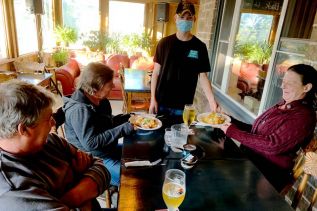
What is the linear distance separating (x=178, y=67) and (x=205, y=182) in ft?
4.13

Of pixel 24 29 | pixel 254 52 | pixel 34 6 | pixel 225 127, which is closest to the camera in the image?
pixel 225 127

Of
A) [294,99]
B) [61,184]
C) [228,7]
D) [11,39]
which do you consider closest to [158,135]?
[61,184]

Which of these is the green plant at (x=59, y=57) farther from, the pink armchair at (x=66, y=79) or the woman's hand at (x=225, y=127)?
the woman's hand at (x=225, y=127)

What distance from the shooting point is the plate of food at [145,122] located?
4.88 ft

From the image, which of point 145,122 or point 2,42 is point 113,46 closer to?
point 2,42

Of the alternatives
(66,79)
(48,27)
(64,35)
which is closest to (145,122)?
(66,79)

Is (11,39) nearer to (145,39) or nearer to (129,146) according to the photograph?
(145,39)

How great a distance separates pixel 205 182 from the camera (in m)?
1.04

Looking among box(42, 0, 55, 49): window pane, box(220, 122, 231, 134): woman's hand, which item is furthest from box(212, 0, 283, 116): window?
box(42, 0, 55, 49): window pane

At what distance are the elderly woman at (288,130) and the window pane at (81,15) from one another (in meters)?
6.79

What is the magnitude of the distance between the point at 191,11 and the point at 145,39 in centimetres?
519

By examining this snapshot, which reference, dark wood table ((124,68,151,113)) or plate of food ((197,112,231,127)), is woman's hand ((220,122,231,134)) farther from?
dark wood table ((124,68,151,113))

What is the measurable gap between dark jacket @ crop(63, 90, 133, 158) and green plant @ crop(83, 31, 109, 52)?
19.2 feet

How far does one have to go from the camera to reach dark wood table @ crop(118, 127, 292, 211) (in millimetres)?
911
